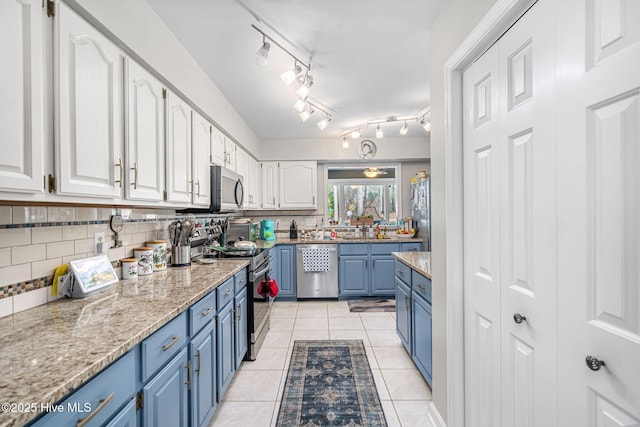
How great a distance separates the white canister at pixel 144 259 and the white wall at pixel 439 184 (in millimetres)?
1803

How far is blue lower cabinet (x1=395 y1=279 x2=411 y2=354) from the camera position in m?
2.36

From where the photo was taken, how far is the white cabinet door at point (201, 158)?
2234 millimetres

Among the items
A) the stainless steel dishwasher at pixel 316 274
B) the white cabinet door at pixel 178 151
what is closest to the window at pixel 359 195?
the stainless steel dishwasher at pixel 316 274

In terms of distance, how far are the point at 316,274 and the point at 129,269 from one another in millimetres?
2788

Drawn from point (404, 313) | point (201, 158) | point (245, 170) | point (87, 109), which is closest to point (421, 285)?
point (404, 313)

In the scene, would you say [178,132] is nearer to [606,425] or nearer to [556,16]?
[556,16]

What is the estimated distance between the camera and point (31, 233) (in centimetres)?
124

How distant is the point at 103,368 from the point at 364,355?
2.18 m

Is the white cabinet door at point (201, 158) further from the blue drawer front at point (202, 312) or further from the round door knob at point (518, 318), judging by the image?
the round door knob at point (518, 318)

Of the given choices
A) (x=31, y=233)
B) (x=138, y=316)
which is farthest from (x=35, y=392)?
(x=31, y=233)

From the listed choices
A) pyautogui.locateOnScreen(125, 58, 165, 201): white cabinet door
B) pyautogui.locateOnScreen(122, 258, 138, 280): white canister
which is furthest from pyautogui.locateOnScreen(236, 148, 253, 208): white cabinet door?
pyautogui.locateOnScreen(122, 258, 138, 280): white canister

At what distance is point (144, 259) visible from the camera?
A: 6.06 feet

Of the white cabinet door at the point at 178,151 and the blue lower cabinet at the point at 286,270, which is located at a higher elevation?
Answer: the white cabinet door at the point at 178,151

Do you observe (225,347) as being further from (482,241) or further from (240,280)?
(482,241)
